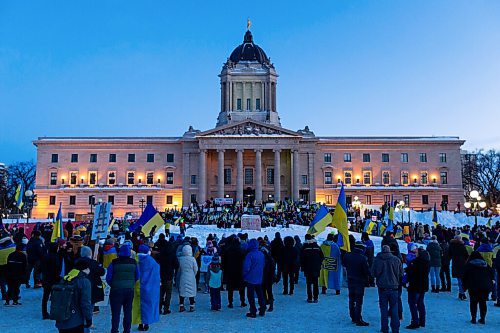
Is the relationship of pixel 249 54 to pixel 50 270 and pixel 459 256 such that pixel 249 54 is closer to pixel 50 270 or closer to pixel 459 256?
pixel 459 256

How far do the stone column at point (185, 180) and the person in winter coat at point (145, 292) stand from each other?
56.4m

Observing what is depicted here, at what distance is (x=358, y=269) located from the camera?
34.5 feet

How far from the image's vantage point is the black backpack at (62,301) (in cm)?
665

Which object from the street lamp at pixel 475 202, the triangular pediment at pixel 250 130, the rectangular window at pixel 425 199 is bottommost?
the street lamp at pixel 475 202

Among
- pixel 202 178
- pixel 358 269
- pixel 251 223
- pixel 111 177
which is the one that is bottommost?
pixel 358 269

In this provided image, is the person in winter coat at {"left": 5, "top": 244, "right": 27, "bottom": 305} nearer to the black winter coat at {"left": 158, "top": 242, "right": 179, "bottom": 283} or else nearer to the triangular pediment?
the black winter coat at {"left": 158, "top": 242, "right": 179, "bottom": 283}

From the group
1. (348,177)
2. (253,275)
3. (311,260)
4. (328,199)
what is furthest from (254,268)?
(348,177)

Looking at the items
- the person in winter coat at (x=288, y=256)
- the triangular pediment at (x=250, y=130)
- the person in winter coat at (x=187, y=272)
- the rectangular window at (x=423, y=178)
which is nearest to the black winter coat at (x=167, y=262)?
the person in winter coat at (x=187, y=272)

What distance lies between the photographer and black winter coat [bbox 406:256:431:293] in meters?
10.3

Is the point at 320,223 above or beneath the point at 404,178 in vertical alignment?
beneath

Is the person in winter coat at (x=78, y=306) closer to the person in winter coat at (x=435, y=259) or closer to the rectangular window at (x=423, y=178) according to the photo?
the person in winter coat at (x=435, y=259)

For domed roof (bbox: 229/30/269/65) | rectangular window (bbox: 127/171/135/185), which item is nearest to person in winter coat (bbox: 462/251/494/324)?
rectangular window (bbox: 127/171/135/185)

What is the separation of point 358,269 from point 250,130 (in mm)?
55378

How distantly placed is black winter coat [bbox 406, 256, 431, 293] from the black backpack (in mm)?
7048
